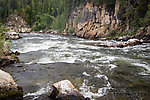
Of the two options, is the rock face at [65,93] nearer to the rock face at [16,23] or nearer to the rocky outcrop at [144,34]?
the rocky outcrop at [144,34]

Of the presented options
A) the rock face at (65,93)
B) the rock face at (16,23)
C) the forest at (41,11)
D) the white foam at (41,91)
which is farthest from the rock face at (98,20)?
the rock face at (16,23)

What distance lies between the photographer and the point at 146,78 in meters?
7.82

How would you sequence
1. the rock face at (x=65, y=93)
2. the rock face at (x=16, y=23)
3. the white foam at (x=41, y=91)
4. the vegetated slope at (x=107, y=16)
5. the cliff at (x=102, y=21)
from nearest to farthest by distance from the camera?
the rock face at (x=65, y=93) < the white foam at (x=41, y=91) < the vegetated slope at (x=107, y=16) < the cliff at (x=102, y=21) < the rock face at (x=16, y=23)

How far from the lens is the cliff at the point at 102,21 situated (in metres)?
33.1

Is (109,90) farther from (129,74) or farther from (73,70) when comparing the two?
(73,70)

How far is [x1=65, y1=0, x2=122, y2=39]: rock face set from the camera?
3553 cm

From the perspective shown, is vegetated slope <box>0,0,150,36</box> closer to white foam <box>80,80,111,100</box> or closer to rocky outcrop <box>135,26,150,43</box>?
rocky outcrop <box>135,26,150,43</box>

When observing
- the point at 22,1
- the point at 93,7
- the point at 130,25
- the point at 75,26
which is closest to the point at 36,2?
the point at 22,1

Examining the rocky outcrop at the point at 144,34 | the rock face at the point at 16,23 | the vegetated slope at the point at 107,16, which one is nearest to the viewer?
the rocky outcrop at the point at 144,34

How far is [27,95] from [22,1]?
4009 inches

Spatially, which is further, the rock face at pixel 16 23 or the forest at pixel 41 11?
the rock face at pixel 16 23

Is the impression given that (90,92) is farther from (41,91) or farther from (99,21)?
(99,21)

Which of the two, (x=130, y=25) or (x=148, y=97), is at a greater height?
(x=130, y=25)

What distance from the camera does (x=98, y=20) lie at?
40469 millimetres
